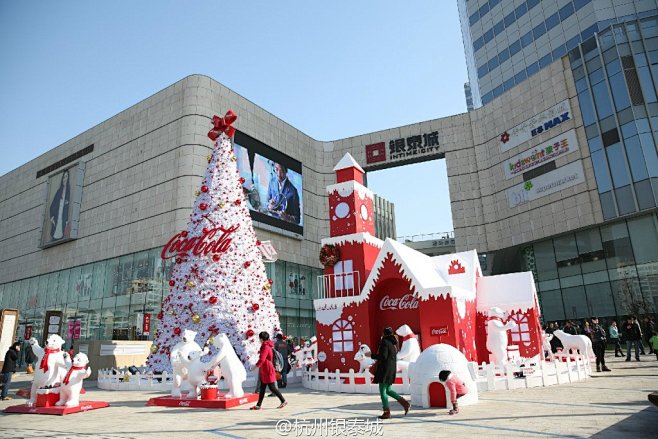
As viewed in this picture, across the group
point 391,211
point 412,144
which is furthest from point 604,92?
point 391,211

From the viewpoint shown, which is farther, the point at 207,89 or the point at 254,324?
the point at 207,89

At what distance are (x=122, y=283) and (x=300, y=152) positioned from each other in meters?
18.2

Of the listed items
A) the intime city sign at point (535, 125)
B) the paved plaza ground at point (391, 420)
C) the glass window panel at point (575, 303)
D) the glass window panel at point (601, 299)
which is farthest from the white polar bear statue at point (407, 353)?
the intime city sign at point (535, 125)

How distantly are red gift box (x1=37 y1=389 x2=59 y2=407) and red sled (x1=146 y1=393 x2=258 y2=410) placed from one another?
199 cm

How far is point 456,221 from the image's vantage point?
37.1m

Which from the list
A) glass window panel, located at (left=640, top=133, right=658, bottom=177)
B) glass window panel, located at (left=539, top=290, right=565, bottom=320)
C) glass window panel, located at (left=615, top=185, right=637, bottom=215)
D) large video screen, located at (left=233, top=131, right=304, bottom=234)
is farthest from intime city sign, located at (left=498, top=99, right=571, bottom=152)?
large video screen, located at (left=233, top=131, right=304, bottom=234)

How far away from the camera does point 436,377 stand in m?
8.66

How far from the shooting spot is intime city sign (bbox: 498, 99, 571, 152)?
30.7 metres

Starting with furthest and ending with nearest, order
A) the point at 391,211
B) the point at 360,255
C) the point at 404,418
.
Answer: the point at 391,211, the point at 360,255, the point at 404,418

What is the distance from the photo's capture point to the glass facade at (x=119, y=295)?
3058 cm

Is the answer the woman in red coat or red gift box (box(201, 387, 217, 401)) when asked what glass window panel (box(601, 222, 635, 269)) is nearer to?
the woman in red coat

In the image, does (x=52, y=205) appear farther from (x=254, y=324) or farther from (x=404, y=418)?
(x=404, y=418)

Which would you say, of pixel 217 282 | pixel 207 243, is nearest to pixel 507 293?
pixel 217 282

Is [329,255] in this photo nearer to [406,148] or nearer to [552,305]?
[552,305]
